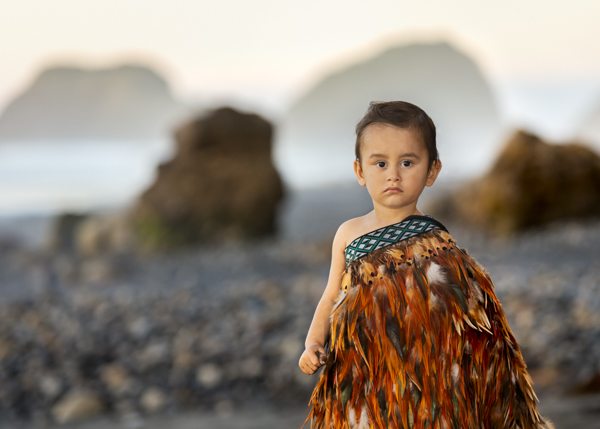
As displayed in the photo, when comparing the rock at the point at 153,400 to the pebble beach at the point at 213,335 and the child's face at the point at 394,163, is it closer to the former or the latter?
the pebble beach at the point at 213,335

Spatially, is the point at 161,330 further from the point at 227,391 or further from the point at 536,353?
the point at 536,353

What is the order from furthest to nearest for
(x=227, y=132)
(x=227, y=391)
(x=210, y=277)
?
(x=227, y=132), (x=210, y=277), (x=227, y=391)

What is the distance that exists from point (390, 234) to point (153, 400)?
2.85 metres

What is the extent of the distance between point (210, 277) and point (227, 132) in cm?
290

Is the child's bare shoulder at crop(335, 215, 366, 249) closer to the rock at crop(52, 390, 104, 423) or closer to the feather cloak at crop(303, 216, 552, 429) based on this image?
the feather cloak at crop(303, 216, 552, 429)

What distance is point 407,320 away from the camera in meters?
1.50

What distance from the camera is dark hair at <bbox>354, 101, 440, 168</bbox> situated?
4.90 feet

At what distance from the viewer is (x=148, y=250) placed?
823cm

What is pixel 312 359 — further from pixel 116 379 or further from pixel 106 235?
pixel 106 235

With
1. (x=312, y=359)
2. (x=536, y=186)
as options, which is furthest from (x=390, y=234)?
(x=536, y=186)

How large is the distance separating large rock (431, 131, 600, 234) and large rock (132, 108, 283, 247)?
10.1 ft

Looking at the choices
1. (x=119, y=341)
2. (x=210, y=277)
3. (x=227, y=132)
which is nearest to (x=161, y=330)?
(x=119, y=341)

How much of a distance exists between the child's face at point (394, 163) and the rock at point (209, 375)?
113 inches

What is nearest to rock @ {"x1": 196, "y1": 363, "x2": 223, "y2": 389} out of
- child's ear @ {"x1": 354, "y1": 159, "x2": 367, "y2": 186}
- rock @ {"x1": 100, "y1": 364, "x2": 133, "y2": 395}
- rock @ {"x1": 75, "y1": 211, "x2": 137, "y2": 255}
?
rock @ {"x1": 100, "y1": 364, "x2": 133, "y2": 395}
